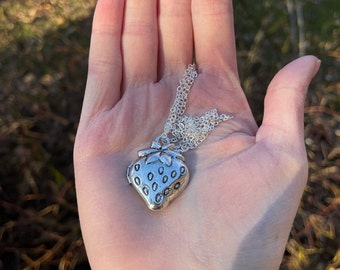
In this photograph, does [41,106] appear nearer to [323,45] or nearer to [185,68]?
[185,68]

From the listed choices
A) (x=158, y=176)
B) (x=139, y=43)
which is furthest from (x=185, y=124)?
(x=139, y=43)

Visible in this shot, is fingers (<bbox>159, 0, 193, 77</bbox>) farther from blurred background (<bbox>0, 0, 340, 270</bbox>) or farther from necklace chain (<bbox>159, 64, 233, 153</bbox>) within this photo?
blurred background (<bbox>0, 0, 340, 270</bbox>)

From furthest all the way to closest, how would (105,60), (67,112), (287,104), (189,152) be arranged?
1. (67,112)
2. (105,60)
3. (189,152)
4. (287,104)

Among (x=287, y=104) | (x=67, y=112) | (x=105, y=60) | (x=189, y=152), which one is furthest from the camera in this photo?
(x=67, y=112)

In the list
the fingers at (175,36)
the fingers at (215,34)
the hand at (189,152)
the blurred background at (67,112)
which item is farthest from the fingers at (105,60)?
the blurred background at (67,112)

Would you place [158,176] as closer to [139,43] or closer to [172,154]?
[172,154]

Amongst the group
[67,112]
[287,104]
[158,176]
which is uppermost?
[287,104]

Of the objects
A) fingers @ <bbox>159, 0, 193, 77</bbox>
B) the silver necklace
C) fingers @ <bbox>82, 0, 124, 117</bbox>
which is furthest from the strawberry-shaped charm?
fingers @ <bbox>159, 0, 193, 77</bbox>

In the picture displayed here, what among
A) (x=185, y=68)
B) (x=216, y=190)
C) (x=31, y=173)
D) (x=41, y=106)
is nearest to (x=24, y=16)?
(x=41, y=106)
